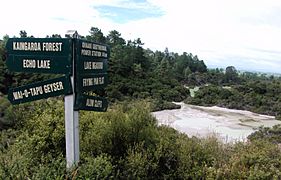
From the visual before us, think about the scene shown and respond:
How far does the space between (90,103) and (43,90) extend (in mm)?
542

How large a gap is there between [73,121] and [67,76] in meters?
0.51

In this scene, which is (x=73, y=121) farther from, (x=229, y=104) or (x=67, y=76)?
(x=229, y=104)

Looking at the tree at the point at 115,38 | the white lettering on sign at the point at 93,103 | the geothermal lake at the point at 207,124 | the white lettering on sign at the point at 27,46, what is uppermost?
the tree at the point at 115,38

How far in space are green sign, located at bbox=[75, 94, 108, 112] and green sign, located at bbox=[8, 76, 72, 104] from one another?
0.17 m

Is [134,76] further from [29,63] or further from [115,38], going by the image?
[29,63]

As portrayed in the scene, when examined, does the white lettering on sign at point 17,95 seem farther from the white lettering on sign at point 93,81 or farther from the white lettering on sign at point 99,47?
the white lettering on sign at point 99,47

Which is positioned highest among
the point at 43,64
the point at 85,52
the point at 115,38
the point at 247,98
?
the point at 115,38

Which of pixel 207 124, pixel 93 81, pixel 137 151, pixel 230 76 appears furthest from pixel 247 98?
pixel 93 81

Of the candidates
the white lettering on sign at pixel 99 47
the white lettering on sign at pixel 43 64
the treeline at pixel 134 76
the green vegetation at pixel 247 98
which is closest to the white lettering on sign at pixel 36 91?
the white lettering on sign at pixel 43 64

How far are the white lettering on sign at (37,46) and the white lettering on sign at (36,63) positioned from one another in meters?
0.12

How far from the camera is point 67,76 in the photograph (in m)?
3.74

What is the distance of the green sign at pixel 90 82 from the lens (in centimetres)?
381

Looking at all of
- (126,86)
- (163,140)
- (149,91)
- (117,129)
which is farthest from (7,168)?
(149,91)

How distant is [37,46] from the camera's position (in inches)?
149
